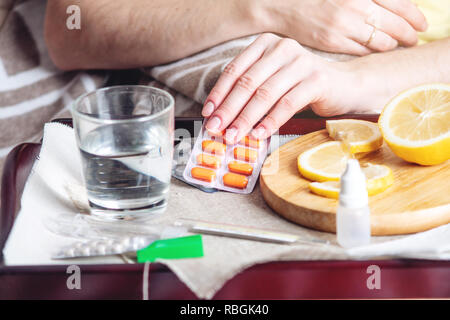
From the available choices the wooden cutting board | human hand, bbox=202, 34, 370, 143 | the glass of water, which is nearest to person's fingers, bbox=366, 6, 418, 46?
human hand, bbox=202, 34, 370, 143

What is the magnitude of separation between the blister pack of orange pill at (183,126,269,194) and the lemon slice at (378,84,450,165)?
141 millimetres

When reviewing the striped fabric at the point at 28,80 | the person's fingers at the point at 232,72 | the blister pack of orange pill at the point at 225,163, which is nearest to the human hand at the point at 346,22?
the person's fingers at the point at 232,72

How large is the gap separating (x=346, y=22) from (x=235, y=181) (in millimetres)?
333

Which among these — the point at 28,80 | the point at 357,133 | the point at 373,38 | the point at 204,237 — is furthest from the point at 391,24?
the point at 28,80

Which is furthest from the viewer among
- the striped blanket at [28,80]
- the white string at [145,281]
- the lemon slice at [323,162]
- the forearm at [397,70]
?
the striped blanket at [28,80]

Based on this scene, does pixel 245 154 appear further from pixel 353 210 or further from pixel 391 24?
pixel 391 24

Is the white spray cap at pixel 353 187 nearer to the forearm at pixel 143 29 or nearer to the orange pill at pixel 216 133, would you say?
the orange pill at pixel 216 133

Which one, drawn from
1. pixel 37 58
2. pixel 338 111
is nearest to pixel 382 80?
pixel 338 111

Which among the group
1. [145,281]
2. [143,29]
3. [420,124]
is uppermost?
[143,29]

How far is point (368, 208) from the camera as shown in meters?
0.51

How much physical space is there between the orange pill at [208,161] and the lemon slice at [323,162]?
88mm

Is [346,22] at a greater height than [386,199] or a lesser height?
greater

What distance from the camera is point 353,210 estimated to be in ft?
1.64

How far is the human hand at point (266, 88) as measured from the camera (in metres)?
0.67
